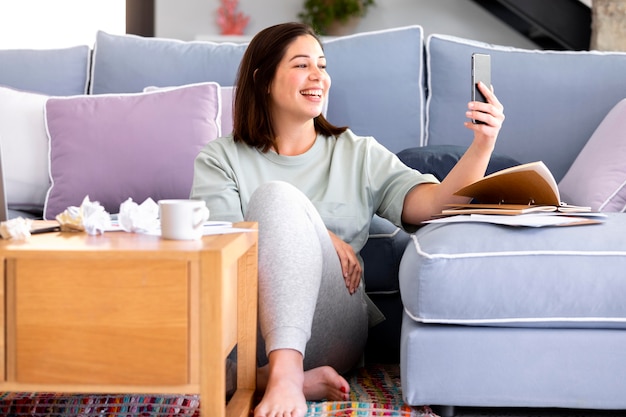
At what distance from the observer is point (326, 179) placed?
5.75 feet

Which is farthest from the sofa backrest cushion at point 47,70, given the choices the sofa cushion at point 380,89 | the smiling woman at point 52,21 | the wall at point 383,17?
the wall at point 383,17

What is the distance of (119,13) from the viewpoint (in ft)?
16.2

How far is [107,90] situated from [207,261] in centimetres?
168

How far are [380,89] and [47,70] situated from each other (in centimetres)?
103

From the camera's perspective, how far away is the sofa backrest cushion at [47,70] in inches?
101

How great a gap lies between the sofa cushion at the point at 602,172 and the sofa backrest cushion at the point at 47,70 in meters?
1.49

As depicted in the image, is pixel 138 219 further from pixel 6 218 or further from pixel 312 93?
pixel 312 93

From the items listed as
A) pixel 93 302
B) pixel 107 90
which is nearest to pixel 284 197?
pixel 93 302

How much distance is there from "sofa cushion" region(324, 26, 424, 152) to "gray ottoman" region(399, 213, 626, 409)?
1070 millimetres

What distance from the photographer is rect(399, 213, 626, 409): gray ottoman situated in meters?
1.36

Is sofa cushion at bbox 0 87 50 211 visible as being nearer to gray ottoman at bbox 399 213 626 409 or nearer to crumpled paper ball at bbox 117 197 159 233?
crumpled paper ball at bbox 117 197 159 233

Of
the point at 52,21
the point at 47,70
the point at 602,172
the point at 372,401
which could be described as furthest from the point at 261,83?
the point at 52,21

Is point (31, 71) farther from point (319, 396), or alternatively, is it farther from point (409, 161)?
point (319, 396)

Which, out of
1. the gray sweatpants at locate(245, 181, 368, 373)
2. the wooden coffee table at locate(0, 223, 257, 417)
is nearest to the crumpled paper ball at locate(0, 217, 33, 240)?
the wooden coffee table at locate(0, 223, 257, 417)
